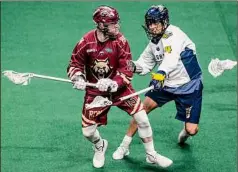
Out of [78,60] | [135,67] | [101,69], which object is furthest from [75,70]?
[135,67]

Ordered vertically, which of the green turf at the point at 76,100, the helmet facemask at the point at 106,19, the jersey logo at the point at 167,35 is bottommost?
the green turf at the point at 76,100

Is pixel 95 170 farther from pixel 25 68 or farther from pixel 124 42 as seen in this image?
pixel 25 68

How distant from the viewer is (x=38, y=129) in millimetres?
5992

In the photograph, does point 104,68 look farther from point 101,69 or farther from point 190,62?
point 190,62

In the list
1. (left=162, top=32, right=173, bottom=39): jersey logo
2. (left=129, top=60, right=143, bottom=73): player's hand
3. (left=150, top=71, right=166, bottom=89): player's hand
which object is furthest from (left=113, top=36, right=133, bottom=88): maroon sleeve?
(left=162, top=32, right=173, bottom=39): jersey logo

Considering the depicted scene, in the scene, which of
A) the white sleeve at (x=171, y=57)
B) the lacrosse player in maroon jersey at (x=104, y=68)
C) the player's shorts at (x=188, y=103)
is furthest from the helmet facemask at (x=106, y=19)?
the player's shorts at (x=188, y=103)

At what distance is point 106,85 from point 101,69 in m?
0.19

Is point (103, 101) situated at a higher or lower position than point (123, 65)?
lower

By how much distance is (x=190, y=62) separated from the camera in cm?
521

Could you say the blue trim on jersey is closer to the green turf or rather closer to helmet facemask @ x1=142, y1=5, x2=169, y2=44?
helmet facemask @ x1=142, y1=5, x2=169, y2=44

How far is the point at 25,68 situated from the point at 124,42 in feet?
8.39

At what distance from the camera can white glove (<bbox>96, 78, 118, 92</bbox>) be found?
4.83m

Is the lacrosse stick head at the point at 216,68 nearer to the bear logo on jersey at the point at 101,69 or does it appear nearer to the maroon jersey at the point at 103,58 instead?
the maroon jersey at the point at 103,58

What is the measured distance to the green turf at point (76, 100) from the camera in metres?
5.55
